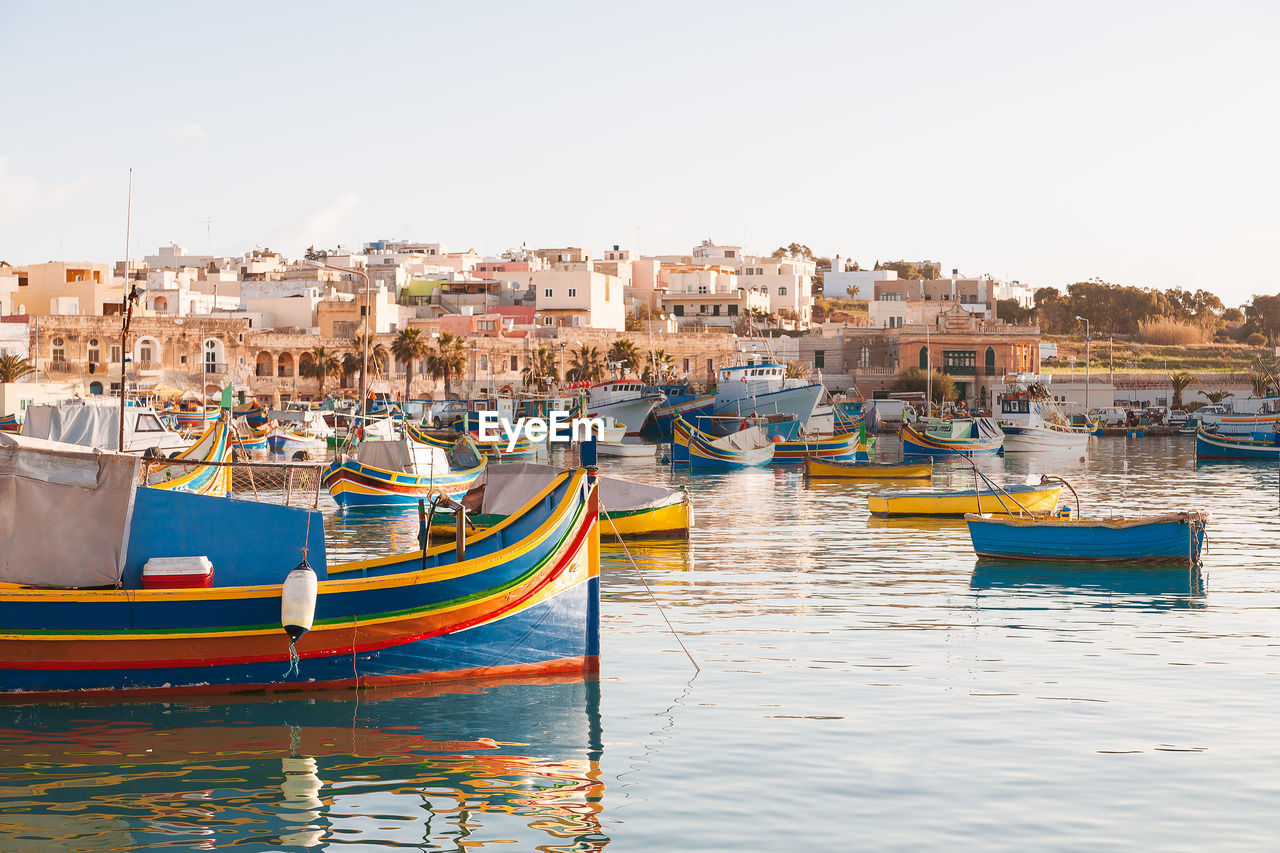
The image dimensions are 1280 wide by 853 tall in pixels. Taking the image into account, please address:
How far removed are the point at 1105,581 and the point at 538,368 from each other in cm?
6330

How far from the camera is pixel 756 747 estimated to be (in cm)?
1098

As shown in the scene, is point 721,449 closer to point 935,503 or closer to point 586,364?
point 935,503

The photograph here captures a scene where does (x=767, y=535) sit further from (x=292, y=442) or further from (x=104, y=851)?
(x=292, y=442)

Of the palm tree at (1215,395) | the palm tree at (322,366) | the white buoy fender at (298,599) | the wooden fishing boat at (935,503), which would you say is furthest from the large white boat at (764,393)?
the white buoy fender at (298,599)

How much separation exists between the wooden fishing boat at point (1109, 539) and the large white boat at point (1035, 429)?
3777cm

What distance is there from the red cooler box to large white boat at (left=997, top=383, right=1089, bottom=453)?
50888 millimetres

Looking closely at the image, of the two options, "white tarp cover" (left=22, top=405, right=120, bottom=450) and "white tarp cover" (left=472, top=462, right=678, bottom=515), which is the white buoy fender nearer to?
"white tarp cover" (left=472, top=462, right=678, bottom=515)

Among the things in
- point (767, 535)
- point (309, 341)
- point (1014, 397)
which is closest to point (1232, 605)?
point (767, 535)

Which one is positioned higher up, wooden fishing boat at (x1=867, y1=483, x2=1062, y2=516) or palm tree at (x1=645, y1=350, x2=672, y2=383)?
palm tree at (x1=645, y1=350, x2=672, y2=383)

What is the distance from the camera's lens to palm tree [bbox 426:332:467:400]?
7756 cm

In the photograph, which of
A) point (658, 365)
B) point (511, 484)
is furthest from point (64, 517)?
point (658, 365)

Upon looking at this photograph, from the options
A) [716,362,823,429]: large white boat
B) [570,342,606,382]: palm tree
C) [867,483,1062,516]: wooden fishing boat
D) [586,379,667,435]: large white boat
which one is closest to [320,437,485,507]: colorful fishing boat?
[867,483,1062,516]: wooden fishing boat

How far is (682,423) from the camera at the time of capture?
4934 centimetres

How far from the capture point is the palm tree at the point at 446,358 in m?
77.6
